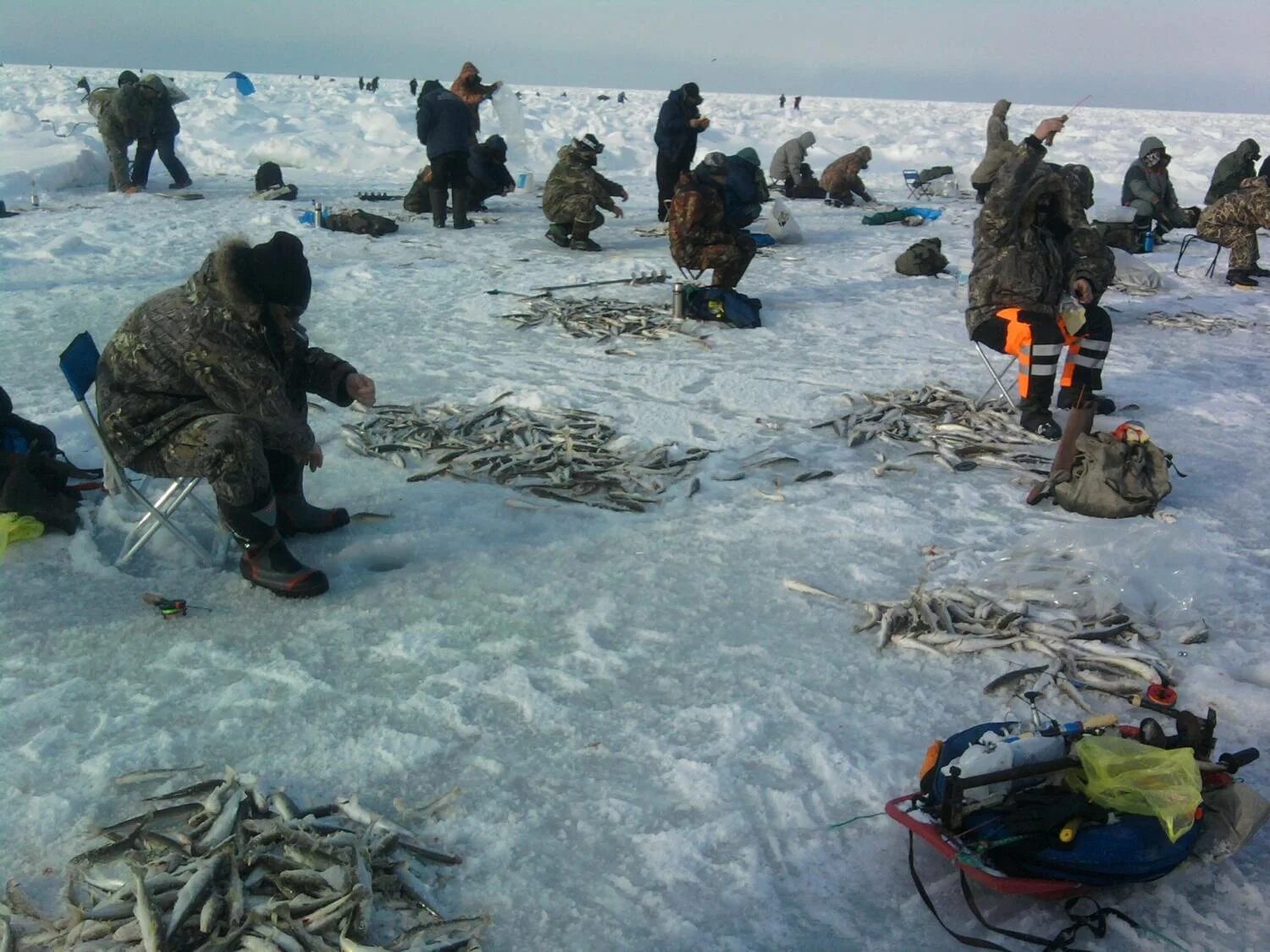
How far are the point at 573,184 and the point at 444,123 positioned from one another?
2.01m

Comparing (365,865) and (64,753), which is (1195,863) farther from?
(64,753)

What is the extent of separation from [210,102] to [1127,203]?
2980cm

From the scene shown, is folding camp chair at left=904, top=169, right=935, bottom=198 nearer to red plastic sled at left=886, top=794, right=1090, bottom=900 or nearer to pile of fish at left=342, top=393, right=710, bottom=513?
pile of fish at left=342, top=393, right=710, bottom=513

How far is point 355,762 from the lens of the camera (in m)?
3.05

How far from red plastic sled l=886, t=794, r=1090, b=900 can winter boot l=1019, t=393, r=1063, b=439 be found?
406 cm

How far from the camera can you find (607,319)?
8586 millimetres

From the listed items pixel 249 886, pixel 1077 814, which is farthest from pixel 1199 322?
pixel 249 886

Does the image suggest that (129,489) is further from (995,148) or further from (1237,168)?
A: (1237,168)

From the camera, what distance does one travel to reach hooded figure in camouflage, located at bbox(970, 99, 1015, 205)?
14.0 m

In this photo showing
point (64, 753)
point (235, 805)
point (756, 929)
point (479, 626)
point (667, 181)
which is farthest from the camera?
point (667, 181)

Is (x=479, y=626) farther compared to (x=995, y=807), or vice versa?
(x=479, y=626)

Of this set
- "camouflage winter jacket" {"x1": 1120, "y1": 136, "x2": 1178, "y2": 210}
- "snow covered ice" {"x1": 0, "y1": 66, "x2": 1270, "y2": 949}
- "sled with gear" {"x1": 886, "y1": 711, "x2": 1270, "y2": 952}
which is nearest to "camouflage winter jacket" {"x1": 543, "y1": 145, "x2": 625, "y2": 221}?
"snow covered ice" {"x1": 0, "y1": 66, "x2": 1270, "y2": 949}

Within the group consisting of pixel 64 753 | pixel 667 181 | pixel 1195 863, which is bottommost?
pixel 64 753

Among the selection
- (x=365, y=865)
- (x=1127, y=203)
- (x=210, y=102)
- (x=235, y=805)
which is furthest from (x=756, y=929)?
(x=210, y=102)
